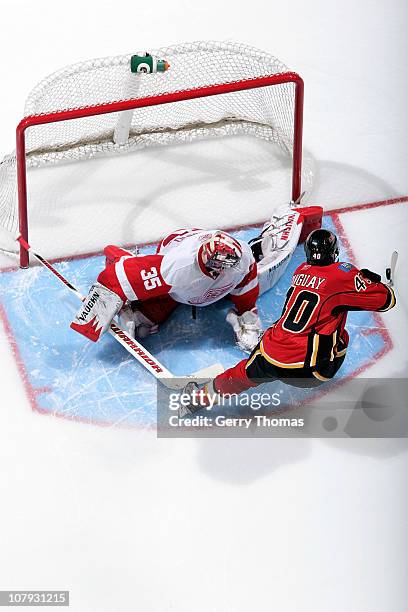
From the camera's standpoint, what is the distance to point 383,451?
6102mm

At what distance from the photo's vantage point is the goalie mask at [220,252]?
6020 millimetres

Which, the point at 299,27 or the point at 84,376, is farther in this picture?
the point at 299,27

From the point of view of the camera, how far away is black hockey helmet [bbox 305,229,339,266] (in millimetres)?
5930

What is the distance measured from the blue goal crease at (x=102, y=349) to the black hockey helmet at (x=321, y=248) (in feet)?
2.08

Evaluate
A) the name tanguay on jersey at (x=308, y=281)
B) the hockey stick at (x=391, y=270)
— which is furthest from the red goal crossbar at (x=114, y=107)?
the name tanguay on jersey at (x=308, y=281)

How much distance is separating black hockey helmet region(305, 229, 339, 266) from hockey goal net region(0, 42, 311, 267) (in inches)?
36.7

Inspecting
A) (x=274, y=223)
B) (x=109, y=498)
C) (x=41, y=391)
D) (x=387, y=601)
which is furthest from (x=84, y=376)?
(x=387, y=601)

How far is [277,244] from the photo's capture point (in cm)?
672

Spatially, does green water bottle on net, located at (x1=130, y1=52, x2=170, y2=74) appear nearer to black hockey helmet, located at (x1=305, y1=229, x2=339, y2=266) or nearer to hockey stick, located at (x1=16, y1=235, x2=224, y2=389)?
hockey stick, located at (x1=16, y1=235, x2=224, y2=389)

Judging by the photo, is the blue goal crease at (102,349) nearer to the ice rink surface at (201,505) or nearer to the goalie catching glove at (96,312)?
the ice rink surface at (201,505)

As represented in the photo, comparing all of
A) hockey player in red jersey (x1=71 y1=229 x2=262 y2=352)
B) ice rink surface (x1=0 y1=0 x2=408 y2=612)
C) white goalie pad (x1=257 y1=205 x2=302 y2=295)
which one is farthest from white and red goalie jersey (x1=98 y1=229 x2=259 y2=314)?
ice rink surface (x1=0 y1=0 x2=408 y2=612)

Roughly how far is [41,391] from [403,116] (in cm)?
262

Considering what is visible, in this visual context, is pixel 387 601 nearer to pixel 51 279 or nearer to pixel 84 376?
pixel 84 376

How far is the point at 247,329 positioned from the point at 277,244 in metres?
0.50
